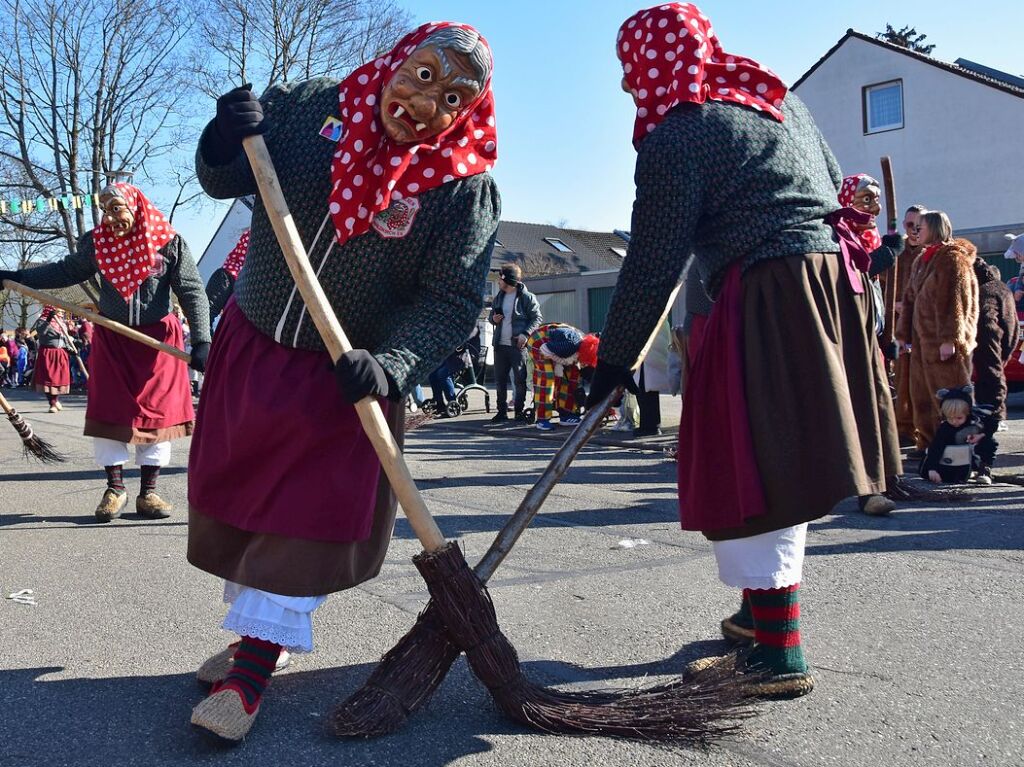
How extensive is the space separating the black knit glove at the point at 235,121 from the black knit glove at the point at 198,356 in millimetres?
2389

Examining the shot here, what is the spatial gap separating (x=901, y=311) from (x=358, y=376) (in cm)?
586

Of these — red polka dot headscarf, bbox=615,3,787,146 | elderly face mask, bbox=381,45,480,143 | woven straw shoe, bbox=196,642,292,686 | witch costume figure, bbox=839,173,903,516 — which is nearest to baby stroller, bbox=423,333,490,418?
witch costume figure, bbox=839,173,903,516

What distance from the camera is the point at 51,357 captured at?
16.4 m

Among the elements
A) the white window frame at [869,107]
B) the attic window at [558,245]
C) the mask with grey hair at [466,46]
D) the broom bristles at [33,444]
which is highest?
the white window frame at [869,107]

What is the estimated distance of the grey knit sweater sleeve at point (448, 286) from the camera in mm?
2521

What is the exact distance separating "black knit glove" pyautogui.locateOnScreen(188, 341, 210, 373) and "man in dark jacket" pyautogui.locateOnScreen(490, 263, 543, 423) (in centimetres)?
612

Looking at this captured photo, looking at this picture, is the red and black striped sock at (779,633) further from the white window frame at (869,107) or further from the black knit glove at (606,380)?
the white window frame at (869,107)

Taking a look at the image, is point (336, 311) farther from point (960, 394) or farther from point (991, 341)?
point (991, 341)

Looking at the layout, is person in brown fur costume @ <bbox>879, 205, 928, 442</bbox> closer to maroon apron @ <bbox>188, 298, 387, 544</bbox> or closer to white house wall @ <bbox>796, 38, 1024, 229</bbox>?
maroon apron @ <bbox>188, 298, 387, 544</bbox>

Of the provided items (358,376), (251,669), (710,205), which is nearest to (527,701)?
(251,669)

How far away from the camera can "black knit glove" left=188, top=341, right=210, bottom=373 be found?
16.4 feet

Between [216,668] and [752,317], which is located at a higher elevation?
[752,317]

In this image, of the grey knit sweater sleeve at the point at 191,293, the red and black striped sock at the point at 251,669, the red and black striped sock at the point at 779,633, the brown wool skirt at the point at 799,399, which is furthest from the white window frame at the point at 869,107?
the red and black striped sock at the point at 251,669

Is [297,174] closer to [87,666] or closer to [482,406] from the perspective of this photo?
[87,666]
